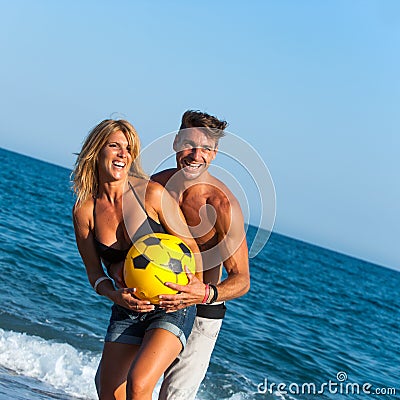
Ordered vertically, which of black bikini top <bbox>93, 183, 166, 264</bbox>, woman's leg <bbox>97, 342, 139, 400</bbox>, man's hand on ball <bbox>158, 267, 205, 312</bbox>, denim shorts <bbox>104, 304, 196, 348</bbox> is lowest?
woman's leg <bbox>97, 342, 139, 400</bbox>

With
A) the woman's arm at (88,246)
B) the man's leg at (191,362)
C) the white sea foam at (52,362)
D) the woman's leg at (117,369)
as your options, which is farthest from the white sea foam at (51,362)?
the woman's arm at (88,246)

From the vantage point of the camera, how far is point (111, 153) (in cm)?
515

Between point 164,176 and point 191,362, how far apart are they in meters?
1.46

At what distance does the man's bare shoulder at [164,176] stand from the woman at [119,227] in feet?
0.81

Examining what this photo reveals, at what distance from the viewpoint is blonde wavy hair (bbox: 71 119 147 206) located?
17.0ft

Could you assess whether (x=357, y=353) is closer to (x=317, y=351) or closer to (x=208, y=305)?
(x=317, y=351)

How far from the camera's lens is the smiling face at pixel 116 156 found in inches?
203

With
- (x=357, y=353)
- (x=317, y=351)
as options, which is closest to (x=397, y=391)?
(x=317, y=351)

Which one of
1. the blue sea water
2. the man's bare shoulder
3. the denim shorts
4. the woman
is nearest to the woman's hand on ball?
the woman

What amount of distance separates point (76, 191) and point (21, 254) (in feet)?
41.6

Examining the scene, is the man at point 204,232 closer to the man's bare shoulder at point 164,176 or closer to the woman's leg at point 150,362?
the man's bare shoulder at point 164,176

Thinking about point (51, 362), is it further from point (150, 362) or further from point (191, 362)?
point (150, 362)

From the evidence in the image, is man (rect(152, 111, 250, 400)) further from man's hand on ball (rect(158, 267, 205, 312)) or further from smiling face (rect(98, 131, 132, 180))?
smiling face (rect(98, 131, 132, 180))

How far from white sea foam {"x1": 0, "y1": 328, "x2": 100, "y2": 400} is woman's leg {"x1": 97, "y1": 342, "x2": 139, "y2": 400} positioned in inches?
161
